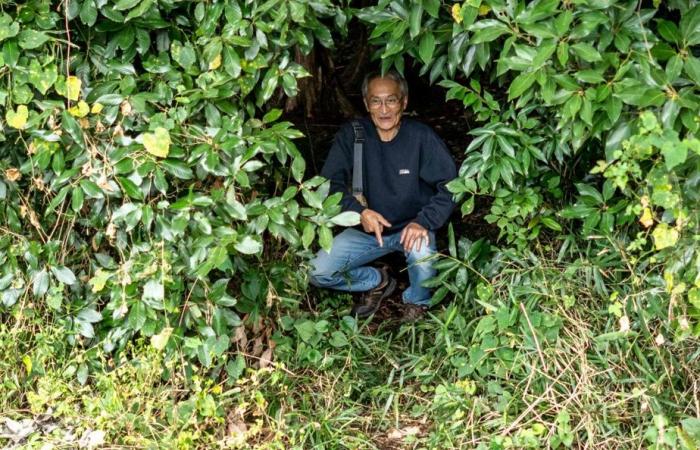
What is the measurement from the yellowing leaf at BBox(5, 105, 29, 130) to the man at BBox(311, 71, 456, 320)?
1.57 meters

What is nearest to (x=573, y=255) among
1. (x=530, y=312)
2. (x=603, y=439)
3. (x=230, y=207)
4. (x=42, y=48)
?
(x=530, y=312)

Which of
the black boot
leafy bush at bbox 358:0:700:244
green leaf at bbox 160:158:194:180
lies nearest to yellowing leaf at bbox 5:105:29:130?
green leaf at bbox 160:158:194:180

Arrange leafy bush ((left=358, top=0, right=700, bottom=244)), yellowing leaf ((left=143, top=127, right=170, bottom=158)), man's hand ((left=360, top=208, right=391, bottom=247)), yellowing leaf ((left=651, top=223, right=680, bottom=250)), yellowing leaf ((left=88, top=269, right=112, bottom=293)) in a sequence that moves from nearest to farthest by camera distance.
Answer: leafy bush ((left=358, top=0, right=700, bottom=244))
yellowing leaf ((left=651, top=223, right=680, bottom=250))
yellowing leaf ((left=143, top=127, right=170, bottom=158))
yellowing leaf ((left=88, top=269, right=112, bottom=293))
man's hand ((left=360, top=208, right=391, bottom=247))

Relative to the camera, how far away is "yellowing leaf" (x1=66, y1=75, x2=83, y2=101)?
135 inches

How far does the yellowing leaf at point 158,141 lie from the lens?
329 centimetres

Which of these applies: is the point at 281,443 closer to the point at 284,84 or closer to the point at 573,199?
the point at 284,84

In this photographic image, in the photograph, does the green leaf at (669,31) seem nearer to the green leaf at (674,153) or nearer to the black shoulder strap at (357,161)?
the green leaf at (674,153)

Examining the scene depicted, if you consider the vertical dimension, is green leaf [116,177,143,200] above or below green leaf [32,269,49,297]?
above

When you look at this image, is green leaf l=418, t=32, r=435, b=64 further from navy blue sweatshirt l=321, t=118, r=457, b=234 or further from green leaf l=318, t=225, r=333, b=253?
navy blue sweatshirt l=321, t=118, r=457, b=234

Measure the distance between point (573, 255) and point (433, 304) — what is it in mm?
730

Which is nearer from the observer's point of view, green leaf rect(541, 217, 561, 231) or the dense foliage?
the dense foliage

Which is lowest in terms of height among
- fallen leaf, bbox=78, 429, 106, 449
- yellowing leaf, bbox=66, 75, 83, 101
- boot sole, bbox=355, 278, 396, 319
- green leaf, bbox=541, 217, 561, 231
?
boot sole, bbox=355, 278, 396, 319

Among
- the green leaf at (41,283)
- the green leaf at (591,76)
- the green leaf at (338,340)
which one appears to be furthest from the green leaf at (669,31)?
the green leaf at (41,283)

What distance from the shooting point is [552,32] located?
3059mm
